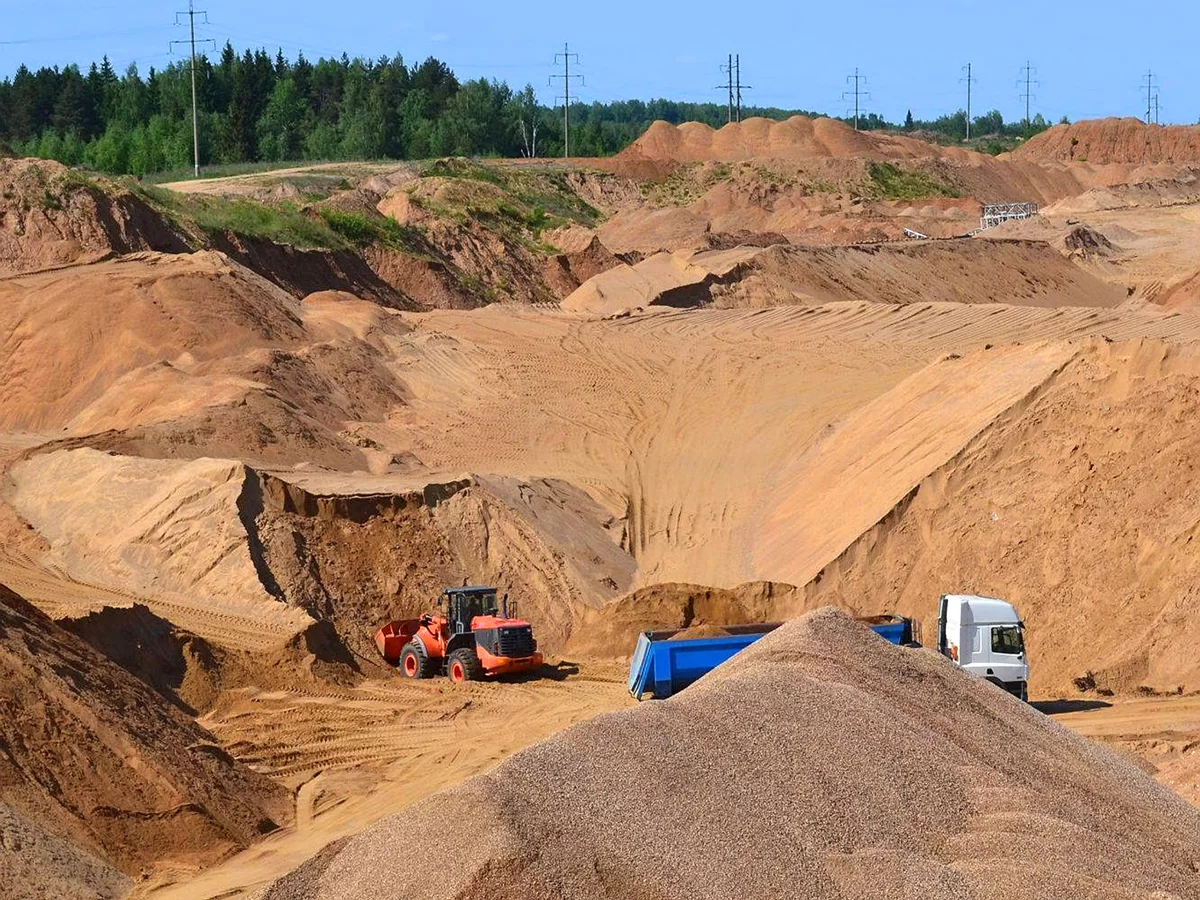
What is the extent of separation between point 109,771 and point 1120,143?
98.1m

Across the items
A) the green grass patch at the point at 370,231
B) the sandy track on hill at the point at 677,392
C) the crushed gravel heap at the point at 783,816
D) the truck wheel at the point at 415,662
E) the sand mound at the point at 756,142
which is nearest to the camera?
the crushed gravel heap at the point at 783,816

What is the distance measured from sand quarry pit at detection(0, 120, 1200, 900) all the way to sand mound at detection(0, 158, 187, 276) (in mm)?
107

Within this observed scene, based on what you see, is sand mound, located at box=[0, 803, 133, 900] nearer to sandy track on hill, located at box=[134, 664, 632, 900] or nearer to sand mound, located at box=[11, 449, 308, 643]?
sandy track on hill, located at box=[134, 664, 632, 900]

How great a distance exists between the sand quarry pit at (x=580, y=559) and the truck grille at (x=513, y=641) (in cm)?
42

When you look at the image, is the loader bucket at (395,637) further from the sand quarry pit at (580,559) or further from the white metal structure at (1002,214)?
the white metal structure at (1002,214)

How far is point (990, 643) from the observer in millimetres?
16875

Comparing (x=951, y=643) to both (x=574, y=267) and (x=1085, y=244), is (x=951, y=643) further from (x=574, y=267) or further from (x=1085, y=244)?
(x=1085, y=244)

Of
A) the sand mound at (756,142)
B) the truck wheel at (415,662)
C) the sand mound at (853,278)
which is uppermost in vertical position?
the sand mound at (756,142)

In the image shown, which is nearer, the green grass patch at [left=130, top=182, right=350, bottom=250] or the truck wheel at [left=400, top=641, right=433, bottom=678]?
the truck wheel at [left=400, top=641, right=433, bottom=678]

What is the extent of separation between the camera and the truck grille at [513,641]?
18.5 metres

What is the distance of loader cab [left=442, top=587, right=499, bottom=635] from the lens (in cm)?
1912

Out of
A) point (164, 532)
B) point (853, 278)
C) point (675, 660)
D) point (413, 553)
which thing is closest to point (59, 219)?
point (164, 532)

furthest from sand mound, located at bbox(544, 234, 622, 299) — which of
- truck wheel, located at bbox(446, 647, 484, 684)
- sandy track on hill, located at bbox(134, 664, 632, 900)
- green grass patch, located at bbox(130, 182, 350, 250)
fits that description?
truck wheel, located at bbox(446, 647, 484, 684)

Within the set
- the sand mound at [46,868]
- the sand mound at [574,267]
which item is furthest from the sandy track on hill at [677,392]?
the sand mound at [46,868]
